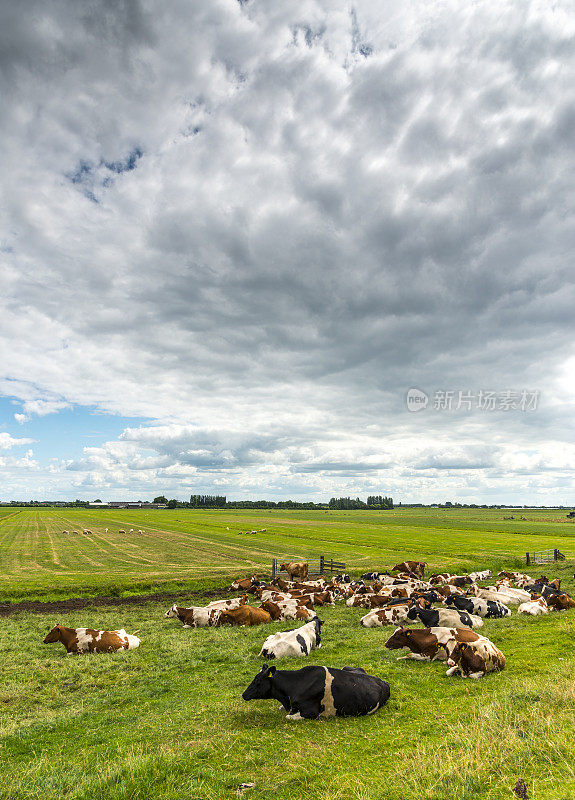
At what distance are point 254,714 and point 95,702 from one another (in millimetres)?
4131

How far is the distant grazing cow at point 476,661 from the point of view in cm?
1088

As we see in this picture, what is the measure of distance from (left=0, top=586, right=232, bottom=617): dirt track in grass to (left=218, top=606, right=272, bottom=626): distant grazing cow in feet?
22.3

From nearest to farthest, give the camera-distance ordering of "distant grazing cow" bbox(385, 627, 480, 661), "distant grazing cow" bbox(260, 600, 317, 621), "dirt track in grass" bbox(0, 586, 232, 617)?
"distant grazing cow" bbox(385, 627, 480, 661), "distant grazing cow" bbox(260, 600, 317, 621), "dirt track in grass" bbox(0, 586, 232, 617)

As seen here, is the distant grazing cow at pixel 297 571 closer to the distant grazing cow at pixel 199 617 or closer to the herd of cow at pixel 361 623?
the herd of cow at pixel 361 623

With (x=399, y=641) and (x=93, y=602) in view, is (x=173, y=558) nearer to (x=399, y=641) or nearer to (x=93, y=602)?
(x=93, y=602)

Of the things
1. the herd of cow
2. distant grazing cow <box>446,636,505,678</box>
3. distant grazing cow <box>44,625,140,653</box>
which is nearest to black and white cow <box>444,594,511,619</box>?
the herd of cow

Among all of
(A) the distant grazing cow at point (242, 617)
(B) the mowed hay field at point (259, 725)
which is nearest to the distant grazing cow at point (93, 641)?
(B) the mowed hay field at point (259, 725)

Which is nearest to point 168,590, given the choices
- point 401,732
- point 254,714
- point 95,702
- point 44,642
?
point 44,642

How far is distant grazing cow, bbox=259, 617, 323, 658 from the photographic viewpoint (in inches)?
534

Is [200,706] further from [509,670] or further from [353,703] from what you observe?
[509,670]

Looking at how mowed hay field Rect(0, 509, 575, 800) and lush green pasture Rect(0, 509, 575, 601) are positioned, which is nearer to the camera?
mowed hay field Rect(0, 509, 575, 800)

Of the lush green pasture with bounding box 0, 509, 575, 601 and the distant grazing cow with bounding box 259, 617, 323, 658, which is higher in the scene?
the distant grazing cow with bounding box 259, 617, 323, 658

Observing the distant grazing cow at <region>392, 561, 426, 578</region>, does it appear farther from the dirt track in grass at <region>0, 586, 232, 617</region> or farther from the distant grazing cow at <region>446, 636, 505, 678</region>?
the distant grazing cow at <region>446, 636, 505, 678</region>

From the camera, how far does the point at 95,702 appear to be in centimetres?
1034
